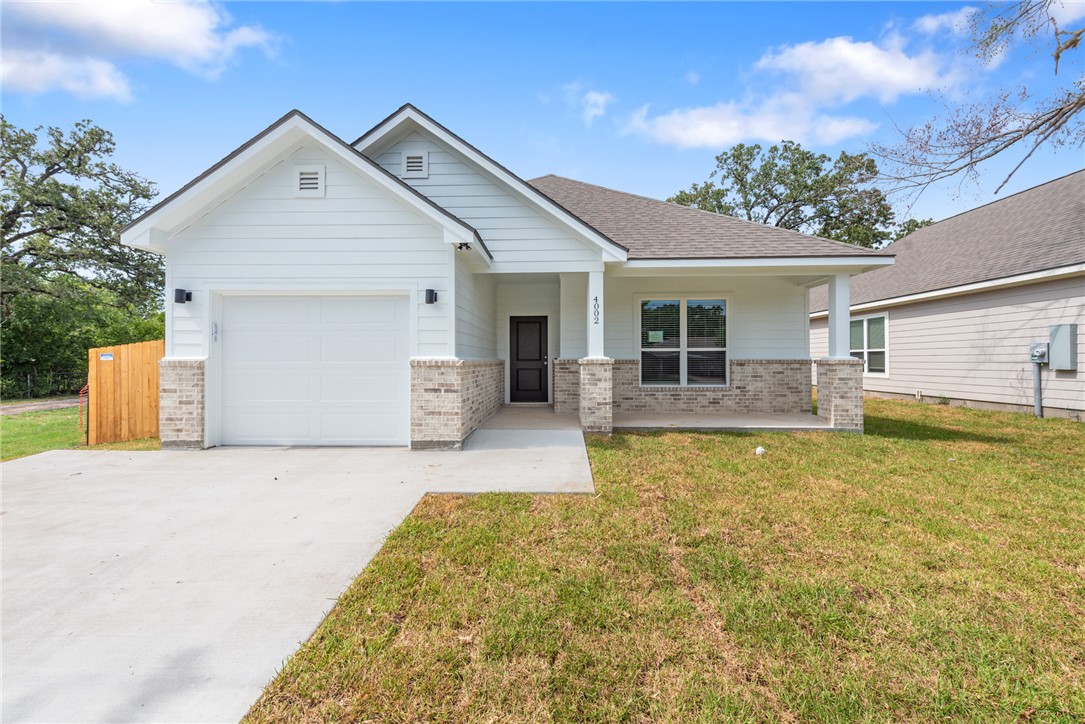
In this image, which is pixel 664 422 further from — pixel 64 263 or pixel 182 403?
pixel 64 263

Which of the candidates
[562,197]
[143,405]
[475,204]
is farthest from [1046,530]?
[143,405]

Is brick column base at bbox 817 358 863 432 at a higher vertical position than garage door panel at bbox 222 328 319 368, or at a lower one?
lower

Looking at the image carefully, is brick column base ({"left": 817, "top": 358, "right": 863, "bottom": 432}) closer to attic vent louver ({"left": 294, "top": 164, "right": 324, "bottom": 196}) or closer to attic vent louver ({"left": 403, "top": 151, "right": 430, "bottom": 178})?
attic vent louver ({"left": 403, "top": 151, "right": 430, "bottom": 178})

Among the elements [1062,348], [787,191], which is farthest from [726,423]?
[787,191]

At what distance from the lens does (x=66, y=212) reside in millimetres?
16406

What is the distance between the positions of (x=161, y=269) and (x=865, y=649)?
2456 cm

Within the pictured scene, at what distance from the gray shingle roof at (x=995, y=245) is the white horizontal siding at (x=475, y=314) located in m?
9.98

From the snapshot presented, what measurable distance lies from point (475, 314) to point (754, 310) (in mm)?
6235

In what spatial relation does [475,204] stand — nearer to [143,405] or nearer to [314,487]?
[314,487]

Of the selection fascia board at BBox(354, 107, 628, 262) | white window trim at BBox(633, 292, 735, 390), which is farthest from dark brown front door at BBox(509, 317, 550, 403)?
fascia board at BBox(354, 107, 628, 262)

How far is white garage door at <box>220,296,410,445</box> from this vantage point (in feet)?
22.3

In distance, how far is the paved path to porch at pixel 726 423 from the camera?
8.20 metres

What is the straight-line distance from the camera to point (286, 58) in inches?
330

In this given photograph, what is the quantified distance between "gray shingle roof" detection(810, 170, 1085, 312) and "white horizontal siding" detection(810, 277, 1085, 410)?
512 millimetres
